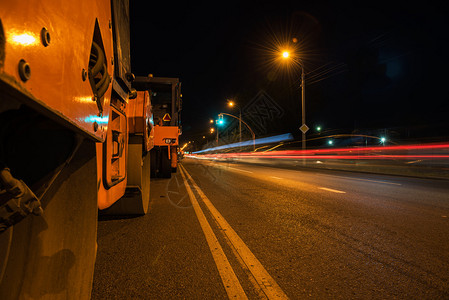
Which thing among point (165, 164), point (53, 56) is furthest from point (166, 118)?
point (53, 56)

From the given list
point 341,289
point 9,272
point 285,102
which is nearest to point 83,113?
point 9,272

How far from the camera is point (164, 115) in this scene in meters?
10.4

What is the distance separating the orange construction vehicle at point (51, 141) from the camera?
2.77ft

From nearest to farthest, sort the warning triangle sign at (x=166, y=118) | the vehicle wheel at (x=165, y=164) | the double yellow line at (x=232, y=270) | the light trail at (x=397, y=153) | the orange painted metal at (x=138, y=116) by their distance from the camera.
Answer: the double yellow line at (x=232, y=270) < the orange painted metal at (x=138, y=116) < the warning triangle sign at (x=166, y=118) < the vehicle wheel at (x=165, y=164) < the light trail at (x=397, y=153)

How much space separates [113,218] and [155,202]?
154cm

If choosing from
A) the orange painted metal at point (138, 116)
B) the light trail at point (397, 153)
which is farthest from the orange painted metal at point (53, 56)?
the light trail at point (397, 153)

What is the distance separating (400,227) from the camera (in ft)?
12.8

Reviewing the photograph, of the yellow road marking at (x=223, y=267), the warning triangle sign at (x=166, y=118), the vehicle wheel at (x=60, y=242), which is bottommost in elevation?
the yellow road marking at (x=223, y=267)

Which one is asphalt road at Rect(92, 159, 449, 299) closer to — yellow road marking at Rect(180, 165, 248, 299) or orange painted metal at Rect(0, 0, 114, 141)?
yellow road marking at Rect(180, 165, 248, 299)

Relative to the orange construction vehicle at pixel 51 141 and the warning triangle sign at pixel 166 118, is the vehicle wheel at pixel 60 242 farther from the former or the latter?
the warning triangle sign at pixel 166 118

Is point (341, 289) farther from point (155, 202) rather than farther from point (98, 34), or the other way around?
point (155, 202)

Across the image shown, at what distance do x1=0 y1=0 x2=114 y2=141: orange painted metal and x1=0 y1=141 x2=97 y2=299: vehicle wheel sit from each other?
1.17 ft

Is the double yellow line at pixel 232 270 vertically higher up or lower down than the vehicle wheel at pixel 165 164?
lower down

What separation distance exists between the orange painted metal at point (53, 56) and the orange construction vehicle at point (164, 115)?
285 inches
